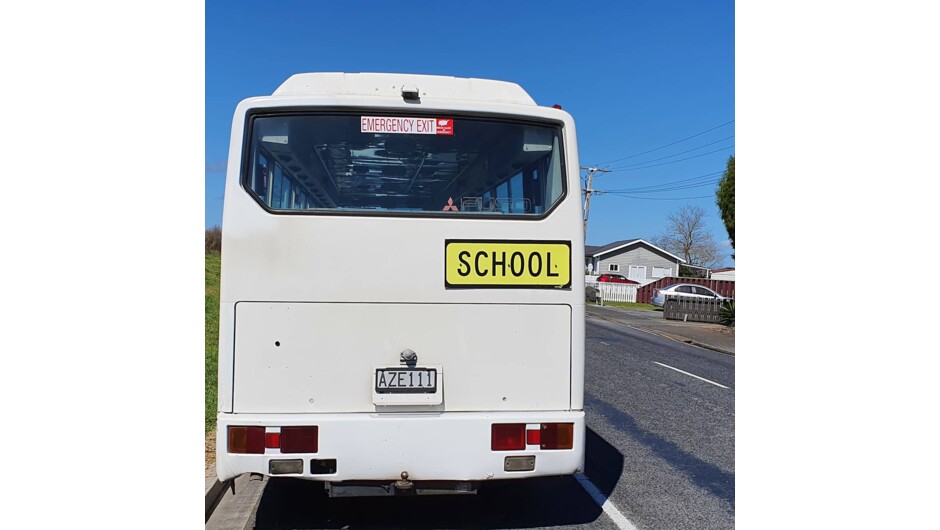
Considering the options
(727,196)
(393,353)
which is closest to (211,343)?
(393,353)

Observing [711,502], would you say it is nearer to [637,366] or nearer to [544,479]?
[544,479]

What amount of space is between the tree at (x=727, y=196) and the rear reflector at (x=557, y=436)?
117 feet

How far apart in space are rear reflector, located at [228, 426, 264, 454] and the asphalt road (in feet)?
3.33

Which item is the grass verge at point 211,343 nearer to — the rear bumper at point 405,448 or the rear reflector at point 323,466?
the rear bumper at point 405,448

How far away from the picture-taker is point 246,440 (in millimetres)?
4637

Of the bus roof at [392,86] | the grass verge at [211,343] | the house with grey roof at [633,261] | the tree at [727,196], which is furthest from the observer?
the house with grey roof at [633,261]

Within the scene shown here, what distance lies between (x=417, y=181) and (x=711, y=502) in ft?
11.4

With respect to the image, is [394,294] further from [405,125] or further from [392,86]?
[392,86]

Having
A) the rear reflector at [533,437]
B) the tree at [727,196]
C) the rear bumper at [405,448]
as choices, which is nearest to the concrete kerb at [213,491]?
the rear bumper at [405,448]

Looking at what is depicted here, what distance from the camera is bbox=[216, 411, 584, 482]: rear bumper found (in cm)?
465

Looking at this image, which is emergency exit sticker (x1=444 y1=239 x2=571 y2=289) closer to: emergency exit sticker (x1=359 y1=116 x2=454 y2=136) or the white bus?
the white bus

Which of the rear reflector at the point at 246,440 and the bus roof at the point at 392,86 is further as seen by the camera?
the bus roof at the point at 392,86

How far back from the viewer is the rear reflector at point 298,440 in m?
4.65

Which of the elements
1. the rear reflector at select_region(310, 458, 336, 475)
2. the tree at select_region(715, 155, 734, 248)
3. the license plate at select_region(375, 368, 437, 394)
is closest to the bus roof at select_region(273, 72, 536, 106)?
the license plate at select_region(375, 368, 437, 394)
